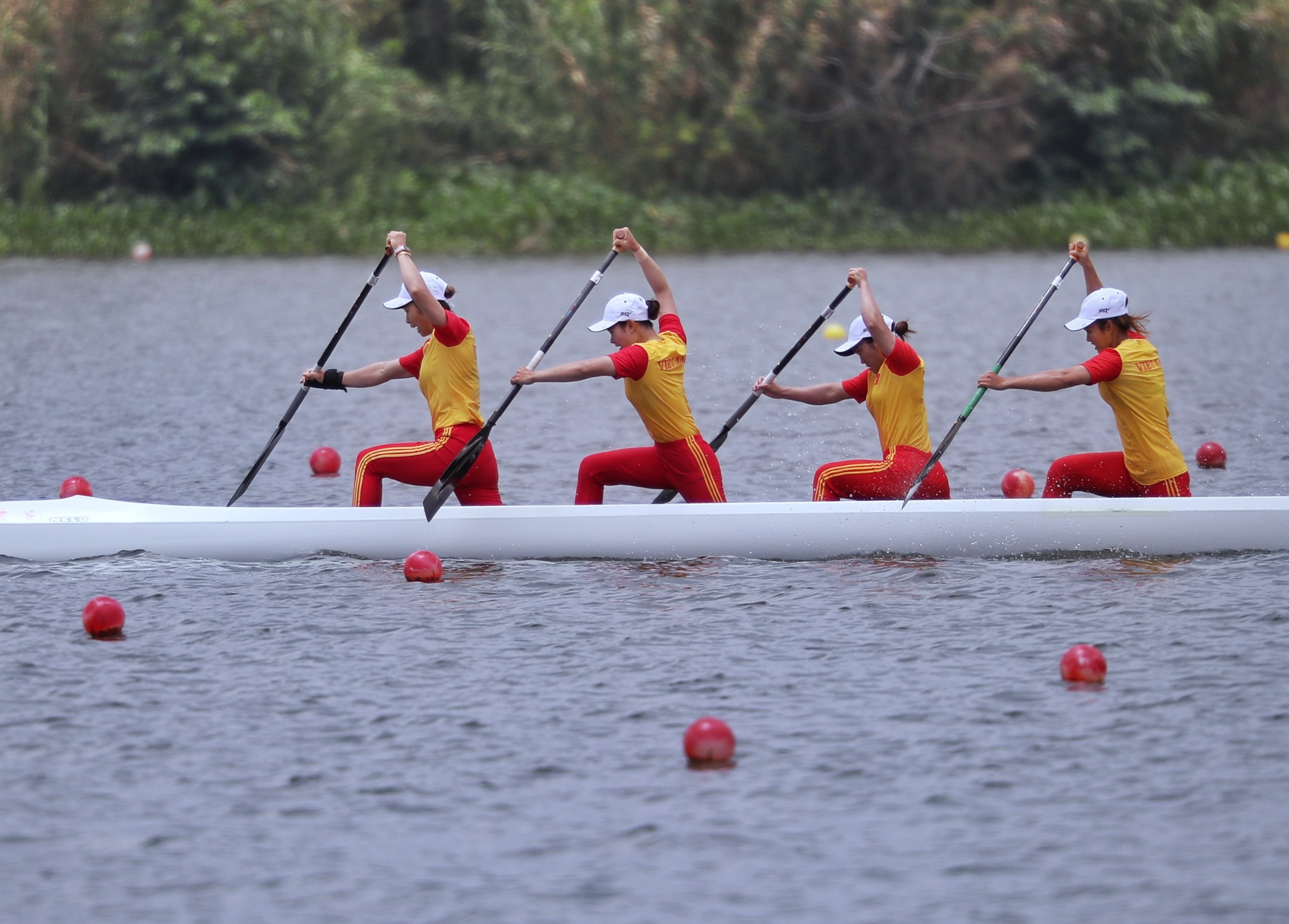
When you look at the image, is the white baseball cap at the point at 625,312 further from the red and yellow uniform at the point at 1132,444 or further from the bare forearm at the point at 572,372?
the red and yellow uniform at the point at 1132,444

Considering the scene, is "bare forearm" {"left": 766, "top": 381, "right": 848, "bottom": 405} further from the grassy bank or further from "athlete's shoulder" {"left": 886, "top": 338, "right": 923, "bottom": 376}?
the grassy bank

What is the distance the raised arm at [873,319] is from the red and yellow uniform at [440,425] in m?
2.19

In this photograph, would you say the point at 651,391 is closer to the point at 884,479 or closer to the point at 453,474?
the point at 453,474

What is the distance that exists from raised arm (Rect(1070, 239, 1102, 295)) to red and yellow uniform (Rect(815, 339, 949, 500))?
1.06 metres

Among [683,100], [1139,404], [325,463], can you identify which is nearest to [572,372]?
[1139,404]

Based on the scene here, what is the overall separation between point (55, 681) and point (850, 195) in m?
25.7

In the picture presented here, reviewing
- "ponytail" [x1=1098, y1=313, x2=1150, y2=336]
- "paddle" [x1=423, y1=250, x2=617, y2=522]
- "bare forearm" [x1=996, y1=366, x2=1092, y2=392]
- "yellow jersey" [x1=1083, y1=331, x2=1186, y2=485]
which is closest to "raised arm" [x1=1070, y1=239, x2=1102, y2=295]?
"ponytail" [x1=1098, y1=313, x2=1150, y2=336]

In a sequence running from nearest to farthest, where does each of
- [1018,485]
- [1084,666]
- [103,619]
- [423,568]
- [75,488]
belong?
[1084,666] < [103,619] < [423,568] < [75,488] < [1018,485]

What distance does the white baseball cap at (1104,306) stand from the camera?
31.5 ft

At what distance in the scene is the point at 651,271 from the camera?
9781 mm

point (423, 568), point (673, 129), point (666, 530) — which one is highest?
point (673, 129)

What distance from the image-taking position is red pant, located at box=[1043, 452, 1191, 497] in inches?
393

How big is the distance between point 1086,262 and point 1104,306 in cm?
36

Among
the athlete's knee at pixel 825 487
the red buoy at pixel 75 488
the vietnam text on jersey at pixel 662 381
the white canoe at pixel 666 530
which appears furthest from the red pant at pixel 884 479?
the red buoy at pixel 75 488
